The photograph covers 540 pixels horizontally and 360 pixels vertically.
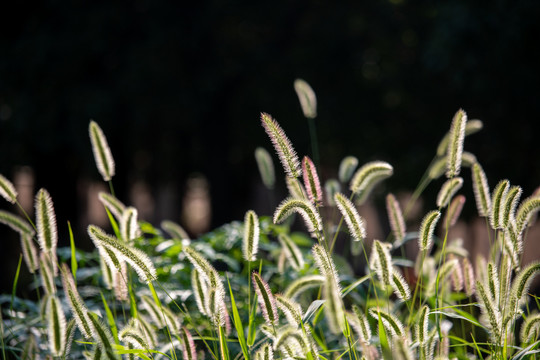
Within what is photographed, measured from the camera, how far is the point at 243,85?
41.1 feet

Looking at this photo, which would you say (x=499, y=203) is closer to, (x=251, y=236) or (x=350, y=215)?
(x=350, y=215)

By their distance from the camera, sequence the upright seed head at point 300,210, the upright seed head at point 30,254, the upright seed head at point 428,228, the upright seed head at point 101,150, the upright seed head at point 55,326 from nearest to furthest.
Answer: the upright seed head at point 55,326 → the upright seed head at point 300,210 → the upright seed head at point 428,228 → the upright seed head at point 30,254 → the upright seed head at point 101,150

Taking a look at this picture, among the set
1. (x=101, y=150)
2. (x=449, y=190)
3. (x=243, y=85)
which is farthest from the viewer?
(x=243, y=85)

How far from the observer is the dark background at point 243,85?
10.8 m

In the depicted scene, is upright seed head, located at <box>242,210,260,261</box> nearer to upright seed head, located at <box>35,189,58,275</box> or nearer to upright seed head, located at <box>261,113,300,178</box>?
upright seed head, located at <box>261,113,300,178</box>

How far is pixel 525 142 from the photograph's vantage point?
10.7 m

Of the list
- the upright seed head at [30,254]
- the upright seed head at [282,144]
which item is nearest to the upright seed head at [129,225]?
the upright seed head at [30,254]

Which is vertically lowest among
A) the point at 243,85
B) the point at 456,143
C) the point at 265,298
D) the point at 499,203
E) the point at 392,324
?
the point at 392,324

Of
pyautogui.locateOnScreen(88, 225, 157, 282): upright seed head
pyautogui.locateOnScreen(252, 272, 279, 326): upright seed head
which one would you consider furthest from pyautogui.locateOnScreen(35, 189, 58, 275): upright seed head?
pyautogui.locateOnScreen(252, 272, 279, 326): upright seed head

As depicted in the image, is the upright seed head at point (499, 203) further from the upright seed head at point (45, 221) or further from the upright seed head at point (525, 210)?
the upright seed head at point (45, 221)

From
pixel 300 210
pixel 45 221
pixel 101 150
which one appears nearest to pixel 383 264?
pixel 300 210

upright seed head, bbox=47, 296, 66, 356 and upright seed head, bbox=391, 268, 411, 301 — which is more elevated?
upright seed head, bbox=47, 296, 66, 356

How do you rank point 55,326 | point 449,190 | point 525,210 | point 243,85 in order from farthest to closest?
A: 1. point 243,85
2. point 449,190
3. point 525,210
4. point 55,326

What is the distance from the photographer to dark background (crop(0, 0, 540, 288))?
10.8 metres
